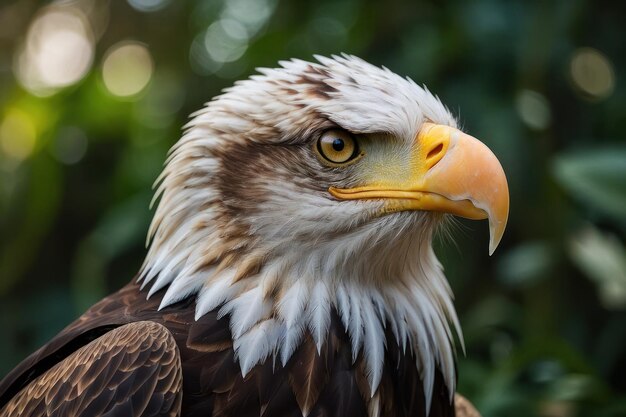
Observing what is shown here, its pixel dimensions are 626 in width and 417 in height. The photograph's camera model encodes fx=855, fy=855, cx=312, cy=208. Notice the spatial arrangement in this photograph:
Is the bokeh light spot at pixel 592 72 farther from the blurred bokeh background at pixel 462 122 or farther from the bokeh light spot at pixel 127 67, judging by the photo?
the bokeh light spot at pixel 127 67

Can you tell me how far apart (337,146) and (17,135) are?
10.4ft

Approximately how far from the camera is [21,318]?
4.68 metres

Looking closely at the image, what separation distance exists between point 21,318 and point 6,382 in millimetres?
2666

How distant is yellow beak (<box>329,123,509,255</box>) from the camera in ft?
5.99

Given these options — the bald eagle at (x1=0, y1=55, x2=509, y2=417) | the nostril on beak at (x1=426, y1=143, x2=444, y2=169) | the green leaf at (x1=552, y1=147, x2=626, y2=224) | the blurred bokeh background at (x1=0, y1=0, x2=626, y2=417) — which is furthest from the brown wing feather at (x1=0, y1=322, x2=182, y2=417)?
the green leaf at (x1=552, y1=147, x2=626, y2=224)

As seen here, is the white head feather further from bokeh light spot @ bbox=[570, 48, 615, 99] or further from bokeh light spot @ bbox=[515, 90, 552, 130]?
bokeh light spot @ bbox=[570, 48, 615, 99]

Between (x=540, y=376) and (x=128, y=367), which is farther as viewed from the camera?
(x=540, y=376)

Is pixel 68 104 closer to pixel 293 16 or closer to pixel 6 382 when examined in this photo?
pixel 293 16

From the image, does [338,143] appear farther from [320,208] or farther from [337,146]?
[320,208]

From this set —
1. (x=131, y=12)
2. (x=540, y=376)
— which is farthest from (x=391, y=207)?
(x=131, y=12)

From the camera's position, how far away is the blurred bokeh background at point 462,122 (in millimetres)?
3139

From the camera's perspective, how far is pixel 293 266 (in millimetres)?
1981

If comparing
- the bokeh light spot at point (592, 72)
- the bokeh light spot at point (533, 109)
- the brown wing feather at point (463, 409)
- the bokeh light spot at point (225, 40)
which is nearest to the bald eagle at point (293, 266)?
the brown wing feather at point (463, 409)

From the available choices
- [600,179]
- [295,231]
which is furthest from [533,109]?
[295,231]
